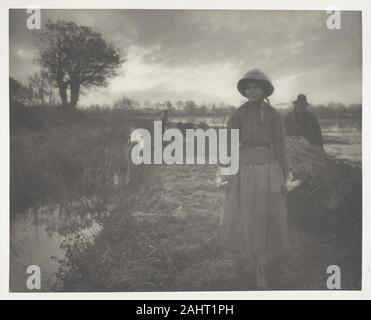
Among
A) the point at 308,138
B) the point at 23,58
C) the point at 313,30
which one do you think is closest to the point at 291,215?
the point at 308,138

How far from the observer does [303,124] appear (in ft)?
10.3

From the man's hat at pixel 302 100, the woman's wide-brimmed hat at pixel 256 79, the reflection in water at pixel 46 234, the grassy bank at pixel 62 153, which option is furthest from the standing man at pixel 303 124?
the reflection in water at pixel 46 234

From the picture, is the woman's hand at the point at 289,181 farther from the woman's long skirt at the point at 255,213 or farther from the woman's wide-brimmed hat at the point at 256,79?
the woman's wide-brimmed hat at the point at 256,79

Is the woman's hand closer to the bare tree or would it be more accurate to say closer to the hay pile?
the hay pile

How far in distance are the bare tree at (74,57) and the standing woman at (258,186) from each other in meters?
0.99

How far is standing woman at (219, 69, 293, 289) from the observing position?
307cm

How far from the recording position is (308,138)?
3.15 metres

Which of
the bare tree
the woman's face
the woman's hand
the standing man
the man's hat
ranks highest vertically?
the bare tree

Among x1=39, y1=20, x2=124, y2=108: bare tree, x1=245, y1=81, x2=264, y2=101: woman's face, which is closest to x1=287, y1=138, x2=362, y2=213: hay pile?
x1=245, y1=81, x2=264, y2=101: woman's face

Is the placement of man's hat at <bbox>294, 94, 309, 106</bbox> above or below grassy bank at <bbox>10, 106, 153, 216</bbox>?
above

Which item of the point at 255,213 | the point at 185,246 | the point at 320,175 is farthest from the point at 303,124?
the point at 185,246

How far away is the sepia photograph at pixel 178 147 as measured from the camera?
307cm

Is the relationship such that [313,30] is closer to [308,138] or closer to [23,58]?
[308,138]
